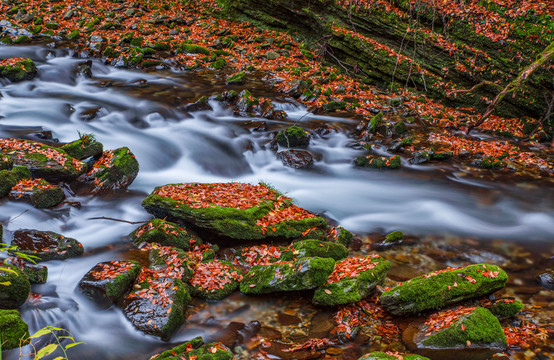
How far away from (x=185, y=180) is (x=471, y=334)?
7.51 metres

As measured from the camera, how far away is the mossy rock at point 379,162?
410 inches

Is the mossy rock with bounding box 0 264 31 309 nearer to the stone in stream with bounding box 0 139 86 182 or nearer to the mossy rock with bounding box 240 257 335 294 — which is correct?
the mossy rock with bounding box 240 257 335 294

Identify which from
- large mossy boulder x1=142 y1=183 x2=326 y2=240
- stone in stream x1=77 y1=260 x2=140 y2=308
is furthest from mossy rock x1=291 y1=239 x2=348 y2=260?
stone in stream x1=77 y1=260 x2=140 y2=308

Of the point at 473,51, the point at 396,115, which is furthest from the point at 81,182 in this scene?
the point at 473,51

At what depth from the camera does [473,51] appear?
14.3 meters

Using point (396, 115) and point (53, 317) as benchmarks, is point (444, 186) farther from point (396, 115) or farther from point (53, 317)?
point (53, 317)

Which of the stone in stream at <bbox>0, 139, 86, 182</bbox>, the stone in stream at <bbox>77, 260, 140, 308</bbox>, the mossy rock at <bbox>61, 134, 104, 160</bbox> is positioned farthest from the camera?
the mossy rock at <bbox>61, 134, 104, 160</bbox>

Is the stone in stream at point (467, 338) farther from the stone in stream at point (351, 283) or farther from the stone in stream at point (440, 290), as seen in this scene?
the stone in stream at point (351, 283)

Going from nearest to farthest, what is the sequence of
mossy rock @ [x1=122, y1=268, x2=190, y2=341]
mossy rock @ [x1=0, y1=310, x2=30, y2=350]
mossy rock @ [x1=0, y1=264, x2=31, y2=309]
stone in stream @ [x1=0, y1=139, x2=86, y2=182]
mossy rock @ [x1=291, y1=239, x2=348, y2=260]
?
mossy rock @ [x1=0, y1=310, x2=30, y2=350] < mossy rock @ [x1=0, y1=264, x2=31, y2=309] < mossy rock @ [x1=122, y1=268, x2=190, y2=341] < mossy rock @ [x1=291, y1=239, x2=348, y2=260] < stone in stream @ [x1=0, y1=139, x2=86, y2=182]

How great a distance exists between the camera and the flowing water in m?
5.03

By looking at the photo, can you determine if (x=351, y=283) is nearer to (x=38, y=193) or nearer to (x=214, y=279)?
(x=214, y=279)

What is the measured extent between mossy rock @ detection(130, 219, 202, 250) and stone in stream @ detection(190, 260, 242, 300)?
26.3 inches

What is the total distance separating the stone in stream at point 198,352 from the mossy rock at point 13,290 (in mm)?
1868

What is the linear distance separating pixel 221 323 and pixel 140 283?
1.26 metres
